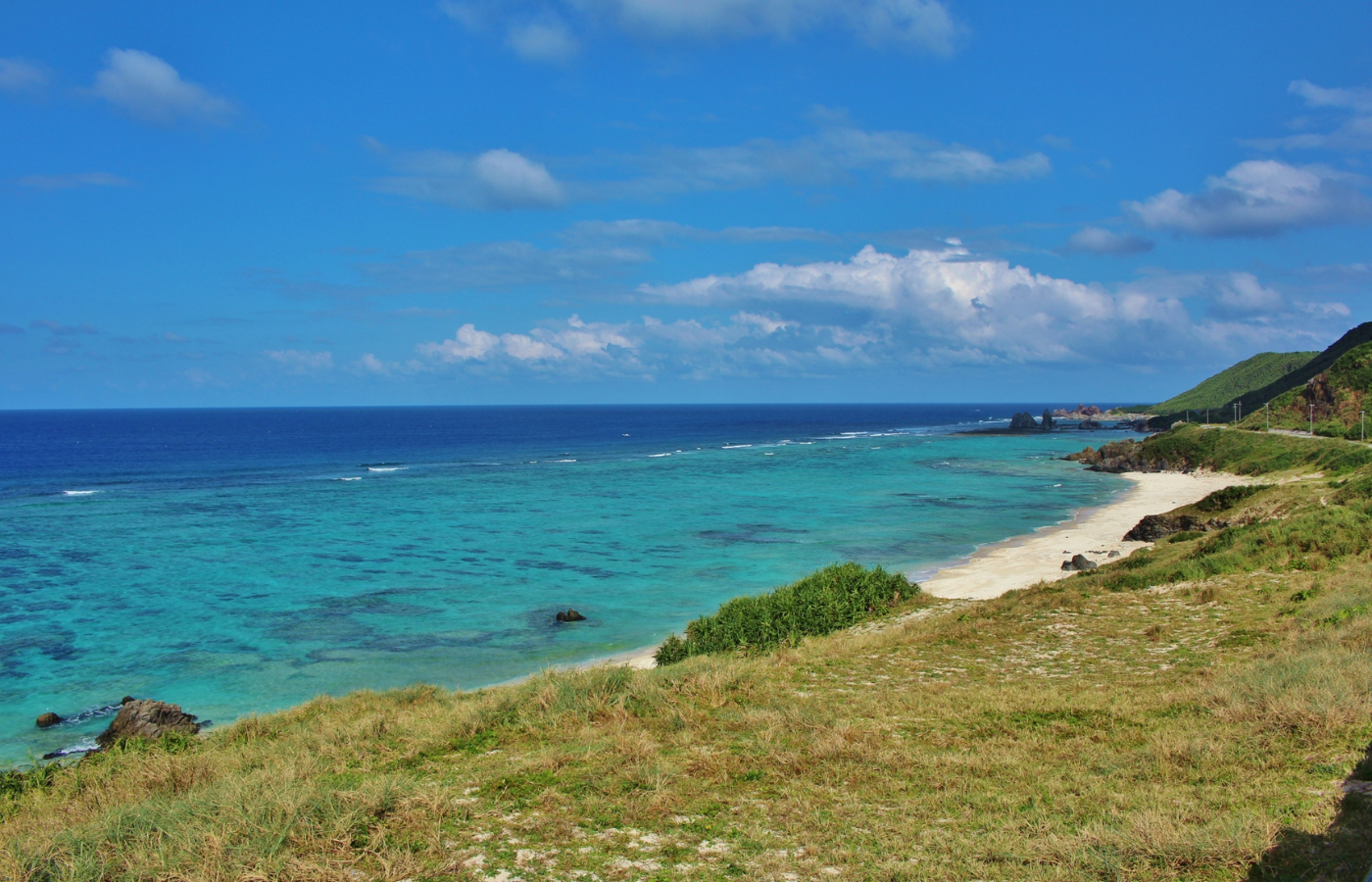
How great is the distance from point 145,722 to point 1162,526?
4417 cm

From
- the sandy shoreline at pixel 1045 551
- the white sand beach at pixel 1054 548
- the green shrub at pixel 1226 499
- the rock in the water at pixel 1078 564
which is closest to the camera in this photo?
the sandy shoreline at pixel 1045 551

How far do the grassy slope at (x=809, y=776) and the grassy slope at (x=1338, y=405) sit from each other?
78.7m

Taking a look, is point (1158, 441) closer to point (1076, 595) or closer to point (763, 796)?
point (1076, 595)

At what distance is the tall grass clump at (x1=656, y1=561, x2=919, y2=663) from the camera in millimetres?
21719

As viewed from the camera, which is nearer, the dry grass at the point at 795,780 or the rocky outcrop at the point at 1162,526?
the dry grass at the point at 795,780

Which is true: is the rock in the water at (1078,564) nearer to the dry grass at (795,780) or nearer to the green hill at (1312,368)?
the dry grass at (795,780)

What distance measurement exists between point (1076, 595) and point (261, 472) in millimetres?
97145

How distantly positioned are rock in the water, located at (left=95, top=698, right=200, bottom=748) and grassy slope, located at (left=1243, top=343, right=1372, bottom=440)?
88.6 meters

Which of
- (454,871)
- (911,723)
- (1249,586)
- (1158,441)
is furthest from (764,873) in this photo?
(1158,441)

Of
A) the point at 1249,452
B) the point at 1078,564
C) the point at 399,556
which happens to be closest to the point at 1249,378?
the point at 1249,452

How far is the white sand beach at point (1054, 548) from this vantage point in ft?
111

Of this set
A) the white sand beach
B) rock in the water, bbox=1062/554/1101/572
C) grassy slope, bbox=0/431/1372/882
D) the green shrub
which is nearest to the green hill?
the white sand beach

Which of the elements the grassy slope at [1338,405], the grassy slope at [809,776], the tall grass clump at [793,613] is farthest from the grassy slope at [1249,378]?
the grassy slope at [809,776]

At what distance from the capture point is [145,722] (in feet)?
66.1
